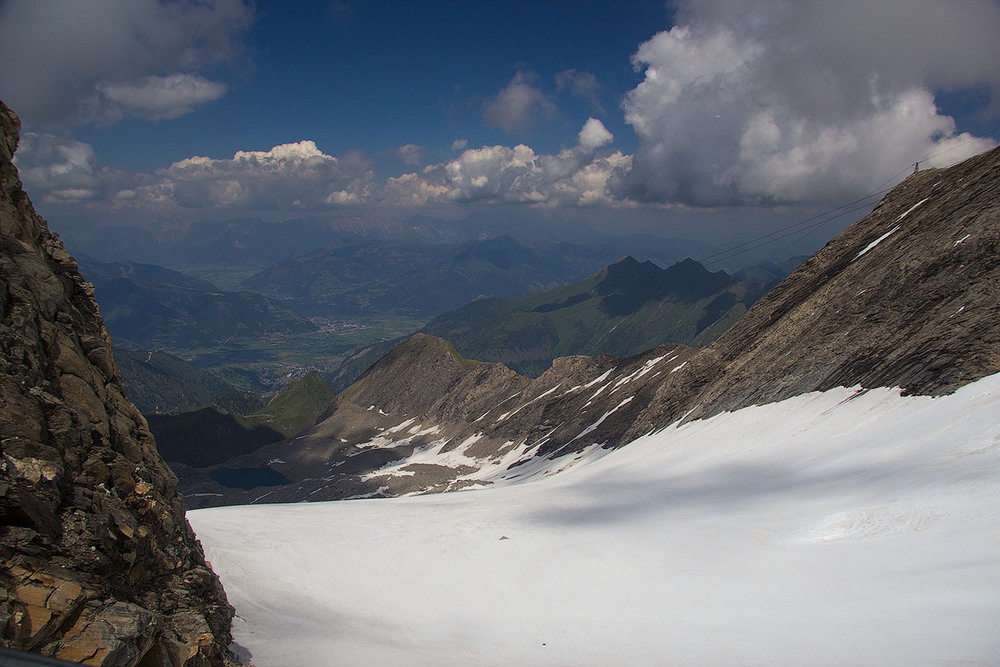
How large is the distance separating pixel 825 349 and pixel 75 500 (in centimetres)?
4888

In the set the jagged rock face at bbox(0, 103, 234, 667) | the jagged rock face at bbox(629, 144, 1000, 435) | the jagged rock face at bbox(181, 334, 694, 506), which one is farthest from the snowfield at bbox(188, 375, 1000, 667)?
the jagged rock face at bbox(181, 334, 694, 506)

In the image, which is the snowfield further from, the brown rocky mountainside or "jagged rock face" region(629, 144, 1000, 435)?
the brown rocky mountainside

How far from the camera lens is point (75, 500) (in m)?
10.5

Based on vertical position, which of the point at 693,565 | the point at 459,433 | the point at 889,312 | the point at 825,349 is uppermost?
the point at 889,312

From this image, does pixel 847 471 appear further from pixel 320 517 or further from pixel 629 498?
pixel 320 517

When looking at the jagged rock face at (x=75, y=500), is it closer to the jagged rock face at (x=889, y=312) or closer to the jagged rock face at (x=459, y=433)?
the jagged rock face at (x=889, y=312)

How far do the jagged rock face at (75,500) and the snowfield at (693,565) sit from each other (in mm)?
3913

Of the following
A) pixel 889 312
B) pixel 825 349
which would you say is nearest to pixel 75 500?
pixel 889 312

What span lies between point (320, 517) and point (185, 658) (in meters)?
24.8

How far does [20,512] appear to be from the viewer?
29.3 ft

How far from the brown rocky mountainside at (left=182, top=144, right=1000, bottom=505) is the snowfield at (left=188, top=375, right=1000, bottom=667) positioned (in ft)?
15.6

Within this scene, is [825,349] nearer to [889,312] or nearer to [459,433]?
[889,312]

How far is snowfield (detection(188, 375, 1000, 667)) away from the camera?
14445 mm

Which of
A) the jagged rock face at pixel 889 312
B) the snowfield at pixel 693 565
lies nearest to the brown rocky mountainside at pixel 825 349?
the jagged rock face at pixel 889 312
